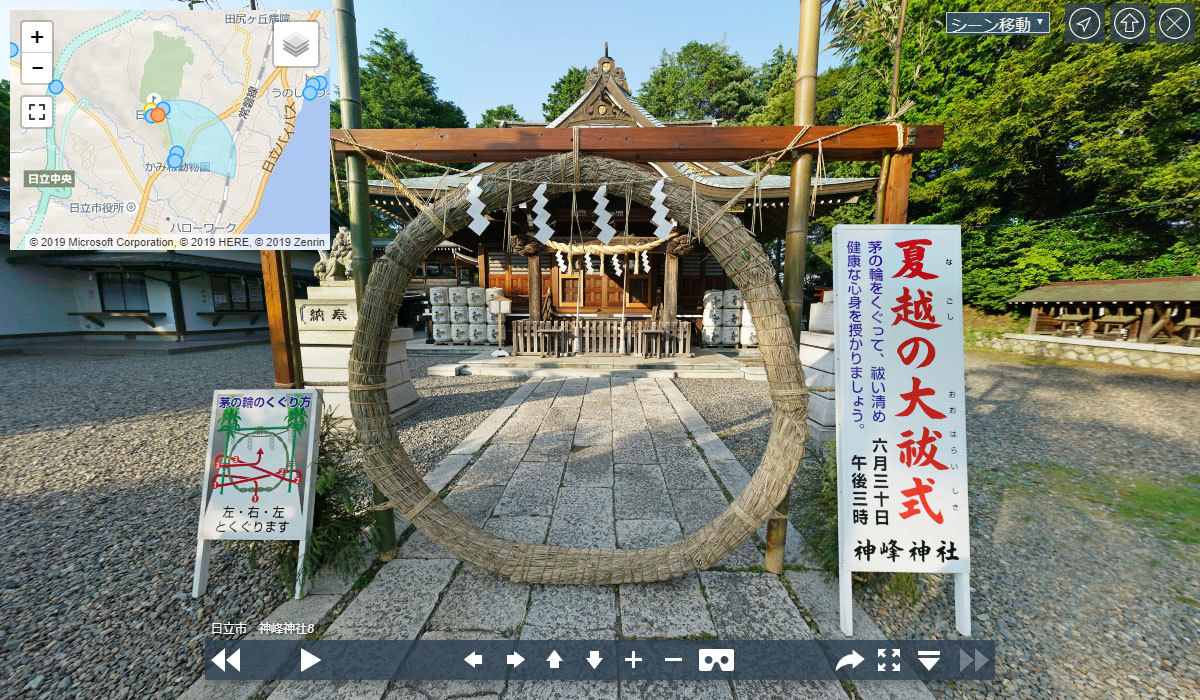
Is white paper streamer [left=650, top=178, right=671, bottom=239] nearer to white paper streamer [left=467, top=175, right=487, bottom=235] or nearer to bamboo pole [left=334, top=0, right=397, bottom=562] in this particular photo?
white paper streamer [left=467, top=175, right=487, bottom=235]

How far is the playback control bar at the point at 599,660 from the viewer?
1.66 m

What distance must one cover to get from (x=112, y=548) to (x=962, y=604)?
5.19 metres

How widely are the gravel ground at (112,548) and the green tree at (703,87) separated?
2831 cm

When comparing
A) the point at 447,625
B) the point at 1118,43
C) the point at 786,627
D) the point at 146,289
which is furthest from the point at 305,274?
the point at 1118,43

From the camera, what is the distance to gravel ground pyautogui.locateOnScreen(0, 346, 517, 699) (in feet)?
5.64

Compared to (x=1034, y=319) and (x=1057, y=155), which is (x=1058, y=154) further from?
(x=1034, y=319)

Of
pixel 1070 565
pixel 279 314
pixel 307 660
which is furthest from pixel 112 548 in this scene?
pixel 1070 565

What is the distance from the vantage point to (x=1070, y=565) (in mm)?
2414

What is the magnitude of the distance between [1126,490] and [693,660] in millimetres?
4718

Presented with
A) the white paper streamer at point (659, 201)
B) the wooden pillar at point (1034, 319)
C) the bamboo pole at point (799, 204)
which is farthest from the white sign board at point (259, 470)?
the wooden pillar at point (1034, 319)

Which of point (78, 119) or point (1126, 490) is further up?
point (78, 119)

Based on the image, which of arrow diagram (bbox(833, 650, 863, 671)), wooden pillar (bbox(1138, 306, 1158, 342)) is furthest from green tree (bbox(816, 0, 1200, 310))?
arrow diagram (bbox(833, 650, 863, 671))

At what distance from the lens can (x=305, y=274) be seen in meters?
16.9

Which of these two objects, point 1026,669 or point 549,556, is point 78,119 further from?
point 1026,669
